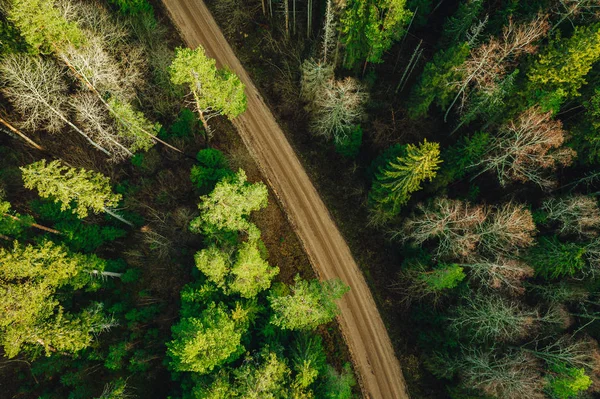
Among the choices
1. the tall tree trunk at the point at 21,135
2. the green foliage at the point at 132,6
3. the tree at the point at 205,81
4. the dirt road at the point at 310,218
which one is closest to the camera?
the tree at the point at 205,81

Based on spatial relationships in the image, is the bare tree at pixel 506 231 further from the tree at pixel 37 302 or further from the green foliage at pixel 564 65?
the tree at pixel 37 302

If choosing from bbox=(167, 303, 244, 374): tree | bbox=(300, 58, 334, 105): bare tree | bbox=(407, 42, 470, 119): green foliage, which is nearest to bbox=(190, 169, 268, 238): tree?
bbox=(167, 303, 244, 374): tree

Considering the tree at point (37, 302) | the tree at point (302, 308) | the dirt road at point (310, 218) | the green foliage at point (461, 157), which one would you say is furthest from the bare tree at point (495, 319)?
the tree at point (37, 302)

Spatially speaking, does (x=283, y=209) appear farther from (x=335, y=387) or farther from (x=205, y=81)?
(x=335, y=387)

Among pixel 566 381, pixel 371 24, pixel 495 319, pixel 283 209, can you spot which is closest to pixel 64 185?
pixel 283 209

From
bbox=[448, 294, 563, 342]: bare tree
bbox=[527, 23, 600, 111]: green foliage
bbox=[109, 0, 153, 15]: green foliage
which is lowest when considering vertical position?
bbox=[448, 294, 563, 342]: bare tree

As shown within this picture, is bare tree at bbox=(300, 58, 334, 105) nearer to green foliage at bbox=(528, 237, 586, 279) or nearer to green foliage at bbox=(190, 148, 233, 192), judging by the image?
green foliage at bbox=(190, 148, 233, 192)
